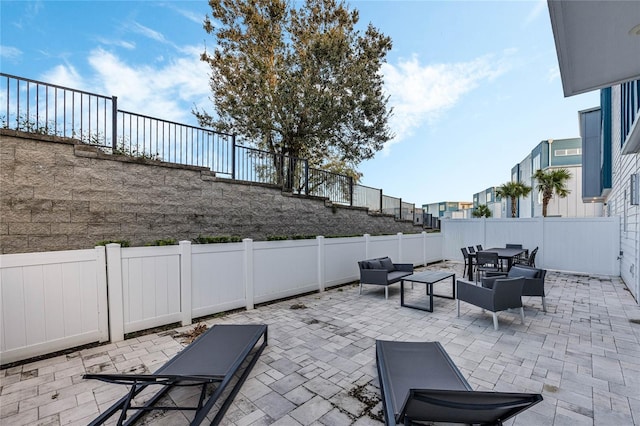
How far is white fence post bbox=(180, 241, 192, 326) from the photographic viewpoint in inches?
179

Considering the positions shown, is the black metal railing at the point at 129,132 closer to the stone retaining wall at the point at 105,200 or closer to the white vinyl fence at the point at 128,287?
the stone retaining wall at the point at 105,200

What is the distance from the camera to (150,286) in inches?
167

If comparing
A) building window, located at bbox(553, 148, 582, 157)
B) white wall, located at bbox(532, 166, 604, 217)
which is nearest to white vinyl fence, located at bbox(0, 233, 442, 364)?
white wall, located at bbox(532, 166, 604, 217)

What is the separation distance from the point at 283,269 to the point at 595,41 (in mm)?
5829

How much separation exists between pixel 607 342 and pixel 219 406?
17.0 feet

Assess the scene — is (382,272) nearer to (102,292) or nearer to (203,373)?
(203,373)

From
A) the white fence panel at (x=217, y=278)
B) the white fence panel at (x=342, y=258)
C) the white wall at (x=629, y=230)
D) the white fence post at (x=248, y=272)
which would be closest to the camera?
the white fence panel at (x=217, y=278)

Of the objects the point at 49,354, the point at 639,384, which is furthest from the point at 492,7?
the point at 49,354

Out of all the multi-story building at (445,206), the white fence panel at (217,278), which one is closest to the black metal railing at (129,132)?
the white fence panel at (217,278)

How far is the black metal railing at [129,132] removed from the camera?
4372 mm

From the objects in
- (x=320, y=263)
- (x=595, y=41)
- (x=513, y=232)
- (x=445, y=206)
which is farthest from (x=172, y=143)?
(x=445, y=206)

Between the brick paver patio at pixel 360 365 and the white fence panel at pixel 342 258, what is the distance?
1742 mm

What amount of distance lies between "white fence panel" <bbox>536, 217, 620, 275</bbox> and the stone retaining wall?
9.80 metres

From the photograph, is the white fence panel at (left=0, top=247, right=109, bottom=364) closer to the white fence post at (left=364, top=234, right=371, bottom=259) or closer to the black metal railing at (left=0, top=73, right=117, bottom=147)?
the black metal railing at (left=0, top=73, right=117, bottom=147)
